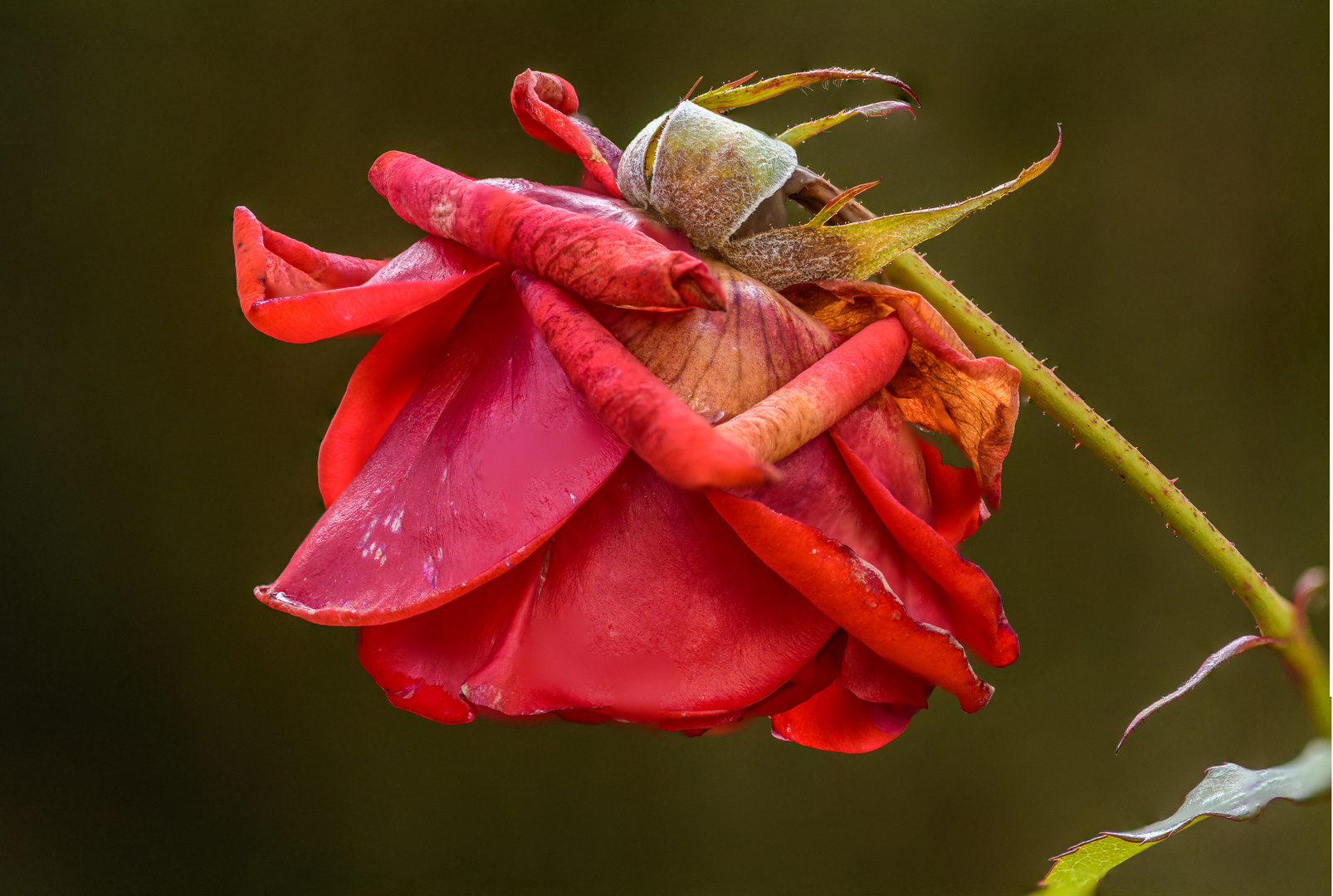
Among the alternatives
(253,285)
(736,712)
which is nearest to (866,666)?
(736,712)

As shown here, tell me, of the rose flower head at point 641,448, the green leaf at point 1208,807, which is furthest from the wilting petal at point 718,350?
the green leaf at point 1208,807

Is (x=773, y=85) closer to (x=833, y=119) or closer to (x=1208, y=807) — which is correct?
(x=833, y=119)

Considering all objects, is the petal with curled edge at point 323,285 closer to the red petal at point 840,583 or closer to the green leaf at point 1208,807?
the red petal at point 840,583

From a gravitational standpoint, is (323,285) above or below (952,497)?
above

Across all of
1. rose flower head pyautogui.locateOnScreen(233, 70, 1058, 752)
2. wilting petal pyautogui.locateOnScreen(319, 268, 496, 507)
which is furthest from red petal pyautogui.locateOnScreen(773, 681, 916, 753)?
wilting petal pyautogui.locateOnScreen(319, 268, 496, 507)

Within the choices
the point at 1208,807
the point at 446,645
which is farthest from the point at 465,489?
the point at 1208,807

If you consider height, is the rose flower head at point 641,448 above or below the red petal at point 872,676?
above

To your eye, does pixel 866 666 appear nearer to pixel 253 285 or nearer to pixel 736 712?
pixel 736 712
